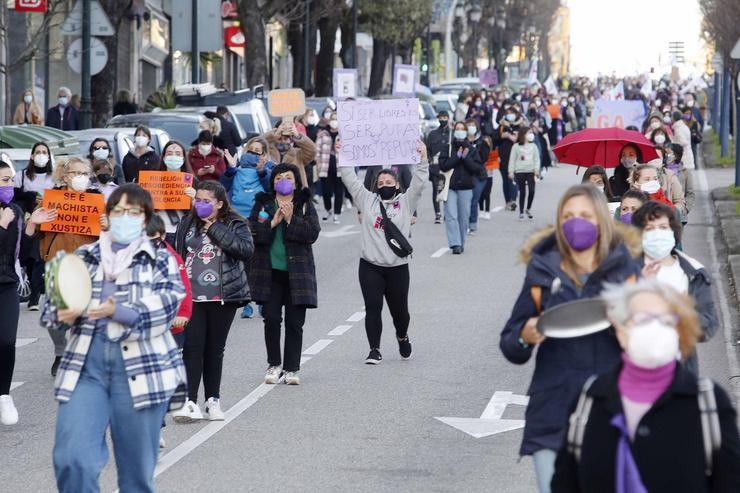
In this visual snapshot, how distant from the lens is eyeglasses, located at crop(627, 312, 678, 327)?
4.66m

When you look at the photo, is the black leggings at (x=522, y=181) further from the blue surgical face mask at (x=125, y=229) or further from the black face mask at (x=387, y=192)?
the blue surgical face mask at (x=125, y=229)

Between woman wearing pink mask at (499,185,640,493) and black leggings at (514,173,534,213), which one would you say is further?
black leggings at (514,173,534,213)

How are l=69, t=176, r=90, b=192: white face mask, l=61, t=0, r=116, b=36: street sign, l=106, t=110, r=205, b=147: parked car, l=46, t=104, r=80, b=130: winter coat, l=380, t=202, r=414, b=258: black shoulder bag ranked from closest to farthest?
l=69, t=176, r=90, b=192: white face mask
l=380, t=202, r=414, b=258: black shoulder bag
l=106, t=110, r=205, b=147: parked car
l=61, t=0, r=116, b=36: street sign
l=46, t=104, r=80, b=130: winter coat

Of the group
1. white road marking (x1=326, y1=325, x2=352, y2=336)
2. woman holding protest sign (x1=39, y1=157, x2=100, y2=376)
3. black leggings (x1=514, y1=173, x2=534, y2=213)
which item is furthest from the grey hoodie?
black leggings (x1=514, y1=173, x2=534, y2=213)

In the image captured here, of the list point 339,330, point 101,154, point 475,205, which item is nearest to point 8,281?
point 339,330

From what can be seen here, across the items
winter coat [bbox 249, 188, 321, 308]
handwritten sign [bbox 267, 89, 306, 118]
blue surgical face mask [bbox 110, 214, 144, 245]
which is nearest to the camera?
blue surgical face mask [bbox 110, 214, 144, 245]

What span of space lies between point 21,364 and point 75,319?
6.79 meters

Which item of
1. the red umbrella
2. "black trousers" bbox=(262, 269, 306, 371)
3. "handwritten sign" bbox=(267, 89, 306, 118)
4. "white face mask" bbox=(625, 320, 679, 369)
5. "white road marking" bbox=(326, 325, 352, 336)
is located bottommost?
"white road marking" bbox=(326, 325, 352, 336)

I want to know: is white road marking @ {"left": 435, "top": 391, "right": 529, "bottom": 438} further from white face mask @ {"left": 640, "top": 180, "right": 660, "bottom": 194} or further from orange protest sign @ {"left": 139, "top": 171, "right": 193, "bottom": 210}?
orange protest sign @ {"left": 139, "top": 171, "right": 193, "bottom": 210}

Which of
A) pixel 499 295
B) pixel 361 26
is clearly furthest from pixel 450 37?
pixel 499 295

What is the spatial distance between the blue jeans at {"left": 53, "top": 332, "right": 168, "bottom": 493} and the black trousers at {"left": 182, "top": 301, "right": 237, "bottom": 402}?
3680 millimetres

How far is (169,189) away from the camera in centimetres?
1302

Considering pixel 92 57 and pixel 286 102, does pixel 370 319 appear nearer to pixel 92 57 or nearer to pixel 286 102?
pixel 92 57

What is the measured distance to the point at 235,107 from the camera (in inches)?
1148
